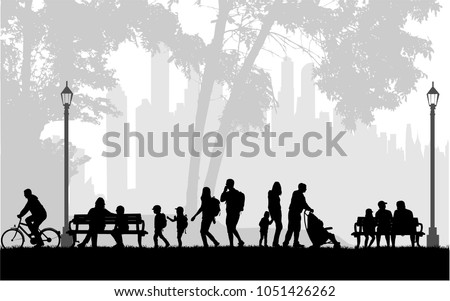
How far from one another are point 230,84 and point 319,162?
198 inches

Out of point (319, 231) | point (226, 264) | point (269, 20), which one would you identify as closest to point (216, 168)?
point (269, 20)

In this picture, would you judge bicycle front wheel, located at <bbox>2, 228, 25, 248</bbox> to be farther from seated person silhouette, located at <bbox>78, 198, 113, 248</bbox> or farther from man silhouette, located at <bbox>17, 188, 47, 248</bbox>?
seated person silhouette, located at <bbox>78, 198, 113, 248</bbox>

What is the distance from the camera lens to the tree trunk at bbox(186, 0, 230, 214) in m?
36.7

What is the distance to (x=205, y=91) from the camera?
36812mm

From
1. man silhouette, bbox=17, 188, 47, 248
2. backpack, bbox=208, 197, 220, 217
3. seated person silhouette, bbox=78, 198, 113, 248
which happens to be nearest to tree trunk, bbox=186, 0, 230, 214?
man silhouette, bbox=17, 188, 47, 248

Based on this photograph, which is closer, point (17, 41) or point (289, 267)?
point (289, 267)

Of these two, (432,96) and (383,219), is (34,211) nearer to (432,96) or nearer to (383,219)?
(383,219)

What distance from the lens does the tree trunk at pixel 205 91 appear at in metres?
36.7

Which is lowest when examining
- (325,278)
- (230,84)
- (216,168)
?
(325,278)

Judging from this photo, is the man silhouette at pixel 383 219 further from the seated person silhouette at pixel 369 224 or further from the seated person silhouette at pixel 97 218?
the seated person silhouette at pixel 97 218

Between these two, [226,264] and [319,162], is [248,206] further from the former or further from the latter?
[226,264]

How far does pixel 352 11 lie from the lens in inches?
1513

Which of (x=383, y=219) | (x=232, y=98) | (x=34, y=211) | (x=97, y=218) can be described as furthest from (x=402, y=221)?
(x=232, y=98)

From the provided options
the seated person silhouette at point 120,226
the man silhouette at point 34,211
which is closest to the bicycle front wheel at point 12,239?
the man silhouette at point 34,211
